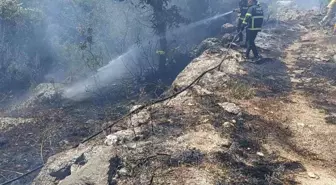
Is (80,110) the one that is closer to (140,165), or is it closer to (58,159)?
(58,159)

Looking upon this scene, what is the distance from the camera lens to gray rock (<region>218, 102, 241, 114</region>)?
5.30 meters

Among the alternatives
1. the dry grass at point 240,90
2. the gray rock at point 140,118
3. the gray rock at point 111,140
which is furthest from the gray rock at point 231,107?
the gray rock at point 111,140

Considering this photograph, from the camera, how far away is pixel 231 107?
5.45 metres

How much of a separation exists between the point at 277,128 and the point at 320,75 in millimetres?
3589

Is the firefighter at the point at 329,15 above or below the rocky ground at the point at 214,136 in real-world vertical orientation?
below

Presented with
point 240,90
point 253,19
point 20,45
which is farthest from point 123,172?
point 20,45

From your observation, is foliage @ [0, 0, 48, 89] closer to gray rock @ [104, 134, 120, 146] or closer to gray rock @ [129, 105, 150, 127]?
gray rock @ [129, 105, 150, 127]

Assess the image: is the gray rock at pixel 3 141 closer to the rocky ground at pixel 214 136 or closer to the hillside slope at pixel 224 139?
the rocky ground at pixel 214 136

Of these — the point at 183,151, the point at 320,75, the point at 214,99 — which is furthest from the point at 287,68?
the point at 183,151

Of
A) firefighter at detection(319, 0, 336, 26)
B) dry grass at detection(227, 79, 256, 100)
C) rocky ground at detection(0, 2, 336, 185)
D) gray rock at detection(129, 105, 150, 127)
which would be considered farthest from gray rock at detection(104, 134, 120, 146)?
firefighter at detection(319, 0, 336, 26)

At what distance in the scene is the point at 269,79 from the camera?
7387mm

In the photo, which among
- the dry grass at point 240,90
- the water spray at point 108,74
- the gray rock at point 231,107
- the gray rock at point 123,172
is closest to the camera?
the gray rock at point 123,172

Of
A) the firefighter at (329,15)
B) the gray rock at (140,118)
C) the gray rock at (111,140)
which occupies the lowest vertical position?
the firefighter at (329,15)

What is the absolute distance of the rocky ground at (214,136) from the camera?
148 inches
